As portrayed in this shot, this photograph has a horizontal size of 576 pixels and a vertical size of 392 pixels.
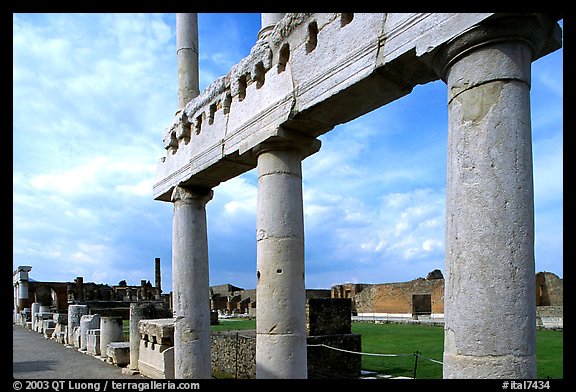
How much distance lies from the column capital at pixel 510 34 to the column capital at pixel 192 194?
16.8ft

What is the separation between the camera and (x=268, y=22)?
6.16 metres

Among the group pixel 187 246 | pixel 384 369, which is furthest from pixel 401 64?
pixel 384 369

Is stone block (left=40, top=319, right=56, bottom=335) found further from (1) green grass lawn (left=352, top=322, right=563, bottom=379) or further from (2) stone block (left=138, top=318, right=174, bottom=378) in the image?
(1) green grass lawn (left=352, top=322, right=563, bottom=379)

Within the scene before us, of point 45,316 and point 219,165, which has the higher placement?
point 219,165

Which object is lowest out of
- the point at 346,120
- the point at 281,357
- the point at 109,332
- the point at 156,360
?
the point at 109,332

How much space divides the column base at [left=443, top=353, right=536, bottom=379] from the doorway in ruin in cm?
2615

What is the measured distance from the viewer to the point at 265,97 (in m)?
5.98

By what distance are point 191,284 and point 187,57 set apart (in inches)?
150

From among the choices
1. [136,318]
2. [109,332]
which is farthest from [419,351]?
[109,332]

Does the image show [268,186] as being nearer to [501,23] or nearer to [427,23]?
[427,23]

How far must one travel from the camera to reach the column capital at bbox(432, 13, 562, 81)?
11.3ft

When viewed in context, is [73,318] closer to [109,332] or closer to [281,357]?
[109,332]

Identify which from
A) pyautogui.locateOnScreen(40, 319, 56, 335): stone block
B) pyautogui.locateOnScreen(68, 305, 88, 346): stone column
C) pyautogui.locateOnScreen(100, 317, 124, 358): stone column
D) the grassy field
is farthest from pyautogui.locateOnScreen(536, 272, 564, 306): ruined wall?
pyautogui.locateOnScreen(40, 319, 56, 335): stone block

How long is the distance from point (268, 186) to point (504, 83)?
3049mm
